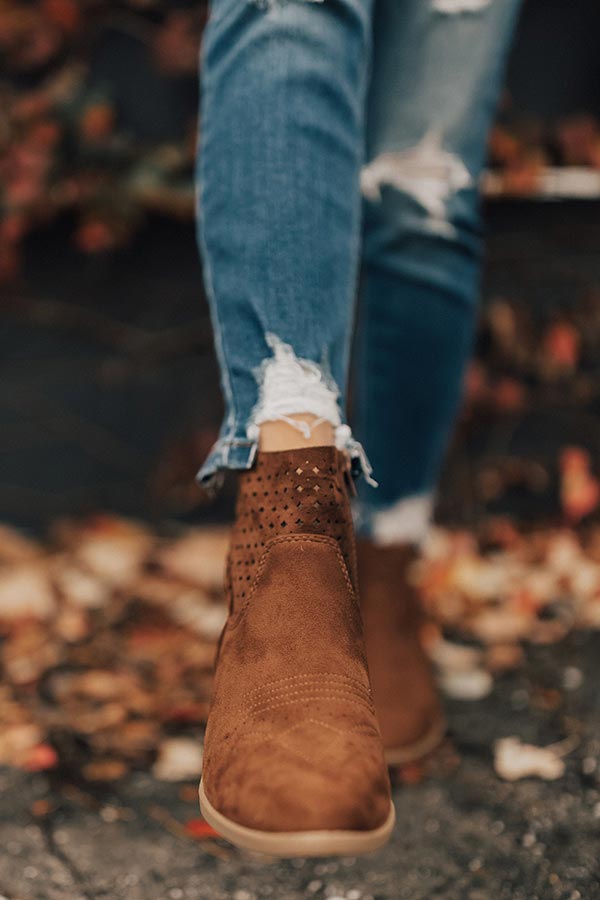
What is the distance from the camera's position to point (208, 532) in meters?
1.93

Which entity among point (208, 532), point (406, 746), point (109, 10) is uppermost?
point (109, 10)

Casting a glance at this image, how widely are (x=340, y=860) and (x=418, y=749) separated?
217 mm

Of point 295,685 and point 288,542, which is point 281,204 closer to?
point 288,542

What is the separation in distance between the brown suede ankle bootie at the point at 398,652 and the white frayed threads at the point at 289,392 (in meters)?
0.43

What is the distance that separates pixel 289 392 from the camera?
715 mm

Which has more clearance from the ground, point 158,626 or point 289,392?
point 289,392

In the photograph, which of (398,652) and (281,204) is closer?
(281,204)

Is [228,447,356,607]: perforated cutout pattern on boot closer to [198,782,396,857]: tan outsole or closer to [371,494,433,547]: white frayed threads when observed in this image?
[198,782,396,857]: tan outsole

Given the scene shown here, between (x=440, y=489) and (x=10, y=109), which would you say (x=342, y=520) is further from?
(x=10, y=109)

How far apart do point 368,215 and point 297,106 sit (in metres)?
0.36

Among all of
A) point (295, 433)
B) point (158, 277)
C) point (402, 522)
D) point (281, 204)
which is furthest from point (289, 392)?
point (158, 277)

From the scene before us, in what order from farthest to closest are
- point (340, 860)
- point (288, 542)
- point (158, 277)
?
point (158, 277), point (340, 860), point (288, 542)

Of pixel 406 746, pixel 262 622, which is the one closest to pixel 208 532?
pixel 406 746

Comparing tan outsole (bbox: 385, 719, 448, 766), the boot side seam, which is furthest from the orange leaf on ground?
the boot side seam
